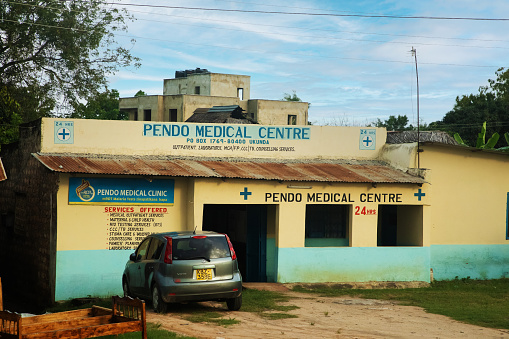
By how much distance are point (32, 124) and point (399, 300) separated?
411 inches

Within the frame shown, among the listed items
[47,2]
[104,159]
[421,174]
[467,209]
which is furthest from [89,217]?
[47,2]

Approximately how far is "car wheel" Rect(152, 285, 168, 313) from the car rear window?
29.5 inches

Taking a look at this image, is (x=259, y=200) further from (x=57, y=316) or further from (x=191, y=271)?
(x=57, y=316)

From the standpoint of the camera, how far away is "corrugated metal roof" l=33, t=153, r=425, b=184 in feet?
51.5

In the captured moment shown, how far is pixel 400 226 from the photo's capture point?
63.9 feet

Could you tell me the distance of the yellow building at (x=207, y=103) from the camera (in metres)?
48.4

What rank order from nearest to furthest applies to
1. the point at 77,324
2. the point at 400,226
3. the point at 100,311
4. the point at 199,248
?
1. the point at 77,324
2. the point at 100,311
3. the point at 199,248
4. the point at 400,226

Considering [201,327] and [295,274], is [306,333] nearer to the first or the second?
[201,327]

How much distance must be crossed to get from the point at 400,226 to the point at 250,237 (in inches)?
179

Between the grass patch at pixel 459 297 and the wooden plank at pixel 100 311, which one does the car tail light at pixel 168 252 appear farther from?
the grass patch at pixel 459 297

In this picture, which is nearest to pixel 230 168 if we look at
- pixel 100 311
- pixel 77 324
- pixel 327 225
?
pixel 327 225

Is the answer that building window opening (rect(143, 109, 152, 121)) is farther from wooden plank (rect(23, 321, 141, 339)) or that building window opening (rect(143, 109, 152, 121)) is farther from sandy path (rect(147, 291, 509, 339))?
wooden plank (rect(23, 321, 141, 339))

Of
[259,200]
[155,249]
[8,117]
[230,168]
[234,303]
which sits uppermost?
[8,117]

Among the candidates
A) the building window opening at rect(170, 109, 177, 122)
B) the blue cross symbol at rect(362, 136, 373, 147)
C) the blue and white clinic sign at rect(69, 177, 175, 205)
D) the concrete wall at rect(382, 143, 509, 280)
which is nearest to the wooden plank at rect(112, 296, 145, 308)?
the blue and white clinic sign at rect(69, 177, 175, 205)
